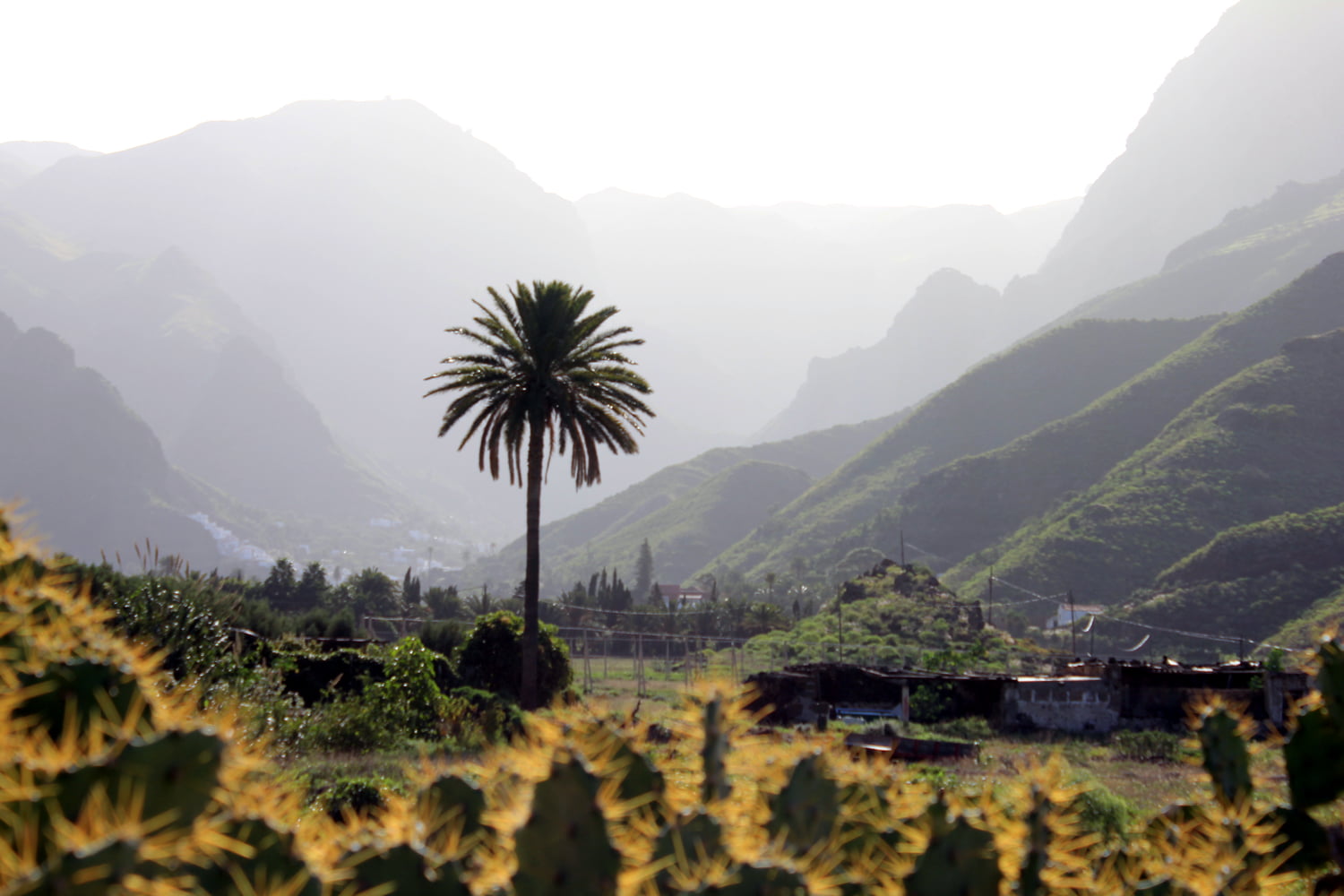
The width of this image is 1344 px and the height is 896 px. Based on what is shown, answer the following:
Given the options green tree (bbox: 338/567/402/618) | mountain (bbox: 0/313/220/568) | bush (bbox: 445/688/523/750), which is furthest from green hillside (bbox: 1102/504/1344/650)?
mountain (bbox: 0/313/220/568)

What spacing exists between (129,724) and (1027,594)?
76895 millimetres

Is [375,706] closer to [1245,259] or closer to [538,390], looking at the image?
[538,390]

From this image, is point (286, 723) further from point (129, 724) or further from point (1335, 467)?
point (1335, 467)

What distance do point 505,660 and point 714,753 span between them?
74.4 ft

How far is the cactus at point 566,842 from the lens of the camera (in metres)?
3.06

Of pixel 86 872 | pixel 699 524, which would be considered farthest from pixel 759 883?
pixel 699 524

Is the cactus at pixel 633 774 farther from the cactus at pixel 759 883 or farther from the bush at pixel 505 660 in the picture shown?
the bush at pixel 505 660

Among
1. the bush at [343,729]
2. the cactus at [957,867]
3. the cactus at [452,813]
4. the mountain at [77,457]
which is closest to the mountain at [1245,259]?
the bush at [343,729]

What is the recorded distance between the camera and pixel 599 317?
2516cm

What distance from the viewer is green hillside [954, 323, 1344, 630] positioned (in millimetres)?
67438

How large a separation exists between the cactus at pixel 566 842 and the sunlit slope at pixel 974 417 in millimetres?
108059

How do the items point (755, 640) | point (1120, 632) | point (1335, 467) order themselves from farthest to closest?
point (1335, 467) < point (1120, 632) < point (755, 640)

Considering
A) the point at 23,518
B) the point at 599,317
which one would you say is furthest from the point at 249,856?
the point at 599,317

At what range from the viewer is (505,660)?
25.9 metres
